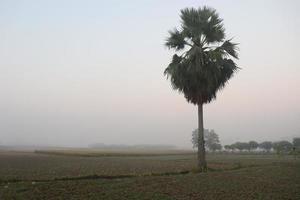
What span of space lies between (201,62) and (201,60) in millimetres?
Answer: 180

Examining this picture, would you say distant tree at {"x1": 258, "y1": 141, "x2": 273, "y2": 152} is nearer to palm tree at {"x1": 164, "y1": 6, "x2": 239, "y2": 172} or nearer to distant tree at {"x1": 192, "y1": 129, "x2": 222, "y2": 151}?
distant tree at {"x1": 192, "y1": 129, "x2": 222, "y2": 151}

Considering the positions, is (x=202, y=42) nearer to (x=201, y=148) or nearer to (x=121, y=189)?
(x=201, y=148)

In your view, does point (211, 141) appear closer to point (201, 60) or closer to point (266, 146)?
point (266, 146)

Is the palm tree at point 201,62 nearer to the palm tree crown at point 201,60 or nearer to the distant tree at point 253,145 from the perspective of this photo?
the palm tree crown at point 201,60

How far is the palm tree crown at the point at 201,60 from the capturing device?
28234 mm

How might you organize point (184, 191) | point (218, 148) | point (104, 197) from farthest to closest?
point (218, 148)
point (184, 191)
point (104, 197)

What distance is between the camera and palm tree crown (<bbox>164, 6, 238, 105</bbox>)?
28.2 m

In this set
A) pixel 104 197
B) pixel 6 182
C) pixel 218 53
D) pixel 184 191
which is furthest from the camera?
pixel 218 53

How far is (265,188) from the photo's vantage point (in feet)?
54.7

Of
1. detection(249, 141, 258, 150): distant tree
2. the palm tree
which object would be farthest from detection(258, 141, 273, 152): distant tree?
the palm tree

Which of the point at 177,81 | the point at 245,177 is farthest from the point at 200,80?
the point at 245,177

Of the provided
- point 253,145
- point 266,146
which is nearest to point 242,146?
point 253,145

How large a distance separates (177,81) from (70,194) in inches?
645

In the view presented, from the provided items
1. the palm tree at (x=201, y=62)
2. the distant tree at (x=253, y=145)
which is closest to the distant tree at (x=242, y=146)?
the distant tree at (x=253, y=145)
